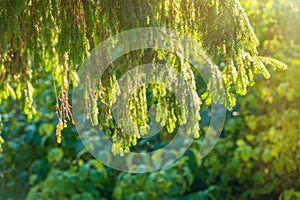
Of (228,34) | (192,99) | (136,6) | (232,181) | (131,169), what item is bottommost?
(232,181)

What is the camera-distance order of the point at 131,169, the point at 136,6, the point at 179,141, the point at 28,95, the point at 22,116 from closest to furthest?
the point at 136,6
the point at 28,95
the point at 131,169
the point at 179,141
the point at 22,116

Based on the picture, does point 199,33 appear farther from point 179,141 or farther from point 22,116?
point 22,116

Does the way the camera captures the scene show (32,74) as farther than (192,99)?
Yes

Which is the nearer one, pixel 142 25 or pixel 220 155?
pixel 142 25

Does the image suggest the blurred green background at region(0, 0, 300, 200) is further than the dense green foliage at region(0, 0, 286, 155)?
Yes

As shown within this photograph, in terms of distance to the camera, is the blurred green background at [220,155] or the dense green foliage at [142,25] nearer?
the dense green foliage at [142,25]

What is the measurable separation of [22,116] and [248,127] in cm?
174

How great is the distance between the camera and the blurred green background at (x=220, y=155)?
12.9 ft

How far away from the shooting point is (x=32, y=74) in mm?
2916

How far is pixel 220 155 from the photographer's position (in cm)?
423

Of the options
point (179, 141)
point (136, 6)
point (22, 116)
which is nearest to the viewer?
point (136, 6)

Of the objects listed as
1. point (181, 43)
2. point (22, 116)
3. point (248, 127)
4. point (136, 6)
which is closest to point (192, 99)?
point (181, 43)

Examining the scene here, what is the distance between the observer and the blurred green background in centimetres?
392

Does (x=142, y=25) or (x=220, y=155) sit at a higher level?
(x=142, y=25)
